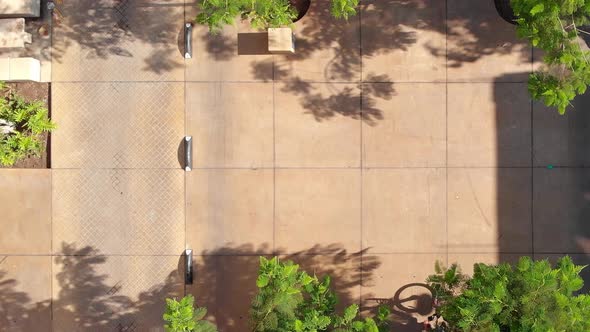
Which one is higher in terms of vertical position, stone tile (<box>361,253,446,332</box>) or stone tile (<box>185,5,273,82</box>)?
stone tile (<box>185,5,273,82</box>)

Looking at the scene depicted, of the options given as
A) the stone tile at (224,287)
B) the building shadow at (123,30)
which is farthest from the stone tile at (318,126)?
the building shadow at (123,30)

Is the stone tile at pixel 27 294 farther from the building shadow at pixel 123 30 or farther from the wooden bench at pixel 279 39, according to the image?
the wooden bench at pixel 279 39

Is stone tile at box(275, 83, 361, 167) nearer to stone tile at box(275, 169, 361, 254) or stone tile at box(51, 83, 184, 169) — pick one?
stone tile at box(275, 169, 361, 254)

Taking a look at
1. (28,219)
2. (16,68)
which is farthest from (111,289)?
(16,68)

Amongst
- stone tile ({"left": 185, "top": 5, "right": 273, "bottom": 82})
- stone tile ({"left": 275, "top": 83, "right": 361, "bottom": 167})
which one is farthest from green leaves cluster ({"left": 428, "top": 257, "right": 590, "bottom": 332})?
stone tile ({"left": 185, "top": 5, "right": 273, "bottom": 82})

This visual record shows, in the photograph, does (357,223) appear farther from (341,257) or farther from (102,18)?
(102,18)

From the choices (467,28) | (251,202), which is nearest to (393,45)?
(467,28)
